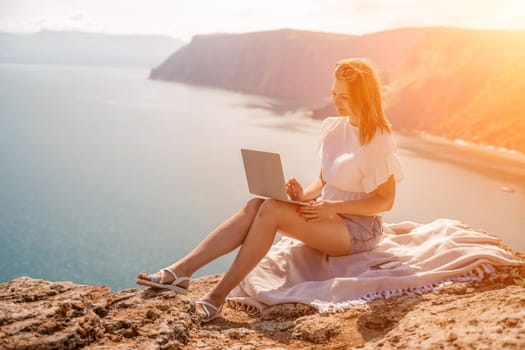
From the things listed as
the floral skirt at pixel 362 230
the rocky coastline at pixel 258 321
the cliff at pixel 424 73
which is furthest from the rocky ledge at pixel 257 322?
the cliff at pixel 424 73

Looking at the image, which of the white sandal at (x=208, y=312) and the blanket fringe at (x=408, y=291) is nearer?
A: the white sandal at (x=208, y=312)

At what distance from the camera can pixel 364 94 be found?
3.13 meters

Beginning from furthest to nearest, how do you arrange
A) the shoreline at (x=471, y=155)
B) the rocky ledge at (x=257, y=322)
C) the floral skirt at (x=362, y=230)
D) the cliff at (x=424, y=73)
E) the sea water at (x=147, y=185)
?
the cliff at (x=424, y=73) → the shoreline at (x=471, y=155) → the sea water at (x=147, y=185) → the floral skirt at (x=362, y=230) → the rocky ledge at (x=257, y=322)

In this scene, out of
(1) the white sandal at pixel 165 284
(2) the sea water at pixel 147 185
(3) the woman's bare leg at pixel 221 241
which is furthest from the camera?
(2) the sea water at pixel 147 185

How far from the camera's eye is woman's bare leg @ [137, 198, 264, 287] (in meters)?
2.96

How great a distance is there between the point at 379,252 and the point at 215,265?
76.1 ft

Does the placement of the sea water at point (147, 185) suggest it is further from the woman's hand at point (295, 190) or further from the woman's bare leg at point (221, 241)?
the woman's bare leg at point (221, 241)

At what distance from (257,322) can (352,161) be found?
1.08 m

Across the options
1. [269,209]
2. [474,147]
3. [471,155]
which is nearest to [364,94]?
[269,209]

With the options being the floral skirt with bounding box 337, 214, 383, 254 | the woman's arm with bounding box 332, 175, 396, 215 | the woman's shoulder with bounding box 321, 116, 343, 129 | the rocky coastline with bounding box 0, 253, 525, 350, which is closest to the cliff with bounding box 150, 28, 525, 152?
the woman's shoulder with bounding box 321, 116, 343, 129

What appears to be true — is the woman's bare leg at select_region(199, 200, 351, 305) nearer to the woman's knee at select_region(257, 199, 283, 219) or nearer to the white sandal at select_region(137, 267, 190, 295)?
the woman's knee at select_region(257, 199, 283, 219)

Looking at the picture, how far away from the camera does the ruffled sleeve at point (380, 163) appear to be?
314 centimetres

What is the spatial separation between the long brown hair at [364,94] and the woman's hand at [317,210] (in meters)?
0.44

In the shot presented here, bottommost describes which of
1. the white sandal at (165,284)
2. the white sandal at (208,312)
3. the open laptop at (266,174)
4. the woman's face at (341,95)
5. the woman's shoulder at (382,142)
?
the white sandal at (208,312)
